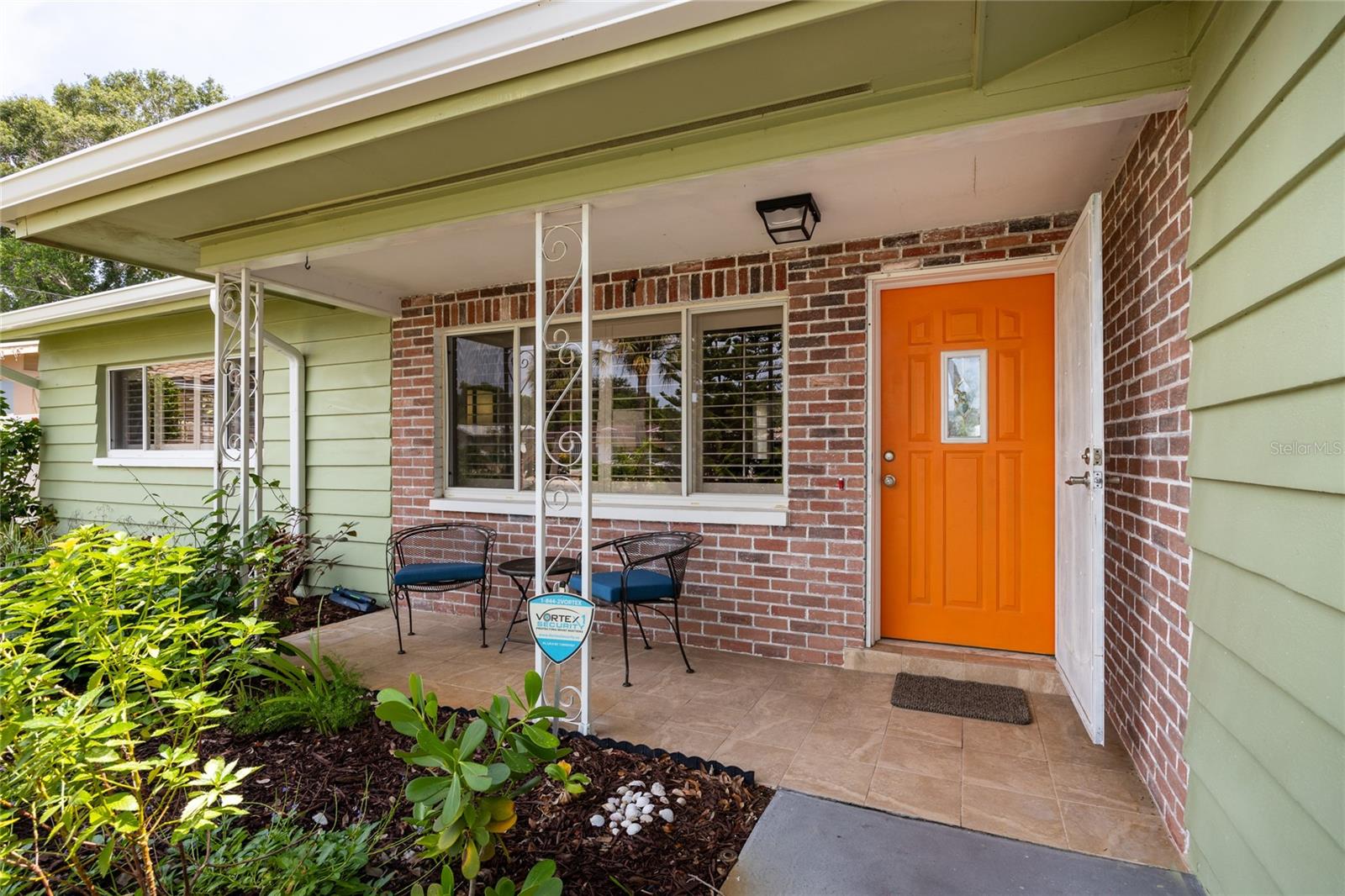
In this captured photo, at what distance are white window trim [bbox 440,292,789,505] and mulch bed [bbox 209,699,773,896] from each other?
1.52 metres

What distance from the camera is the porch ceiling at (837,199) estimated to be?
2.15 metres

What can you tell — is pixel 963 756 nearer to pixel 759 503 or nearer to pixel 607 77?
pixel 759 503

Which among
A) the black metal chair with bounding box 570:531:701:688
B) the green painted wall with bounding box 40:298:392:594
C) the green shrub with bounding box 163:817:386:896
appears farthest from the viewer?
the green painted wall with bounding box 40:298:392:594

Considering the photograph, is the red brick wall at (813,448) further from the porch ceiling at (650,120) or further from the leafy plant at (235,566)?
the leafy plant at (235,566)

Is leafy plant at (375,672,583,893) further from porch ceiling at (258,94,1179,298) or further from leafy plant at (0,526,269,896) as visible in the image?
porch ceiling at (258,94,1179,298)

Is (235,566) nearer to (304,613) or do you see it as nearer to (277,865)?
(304,613)

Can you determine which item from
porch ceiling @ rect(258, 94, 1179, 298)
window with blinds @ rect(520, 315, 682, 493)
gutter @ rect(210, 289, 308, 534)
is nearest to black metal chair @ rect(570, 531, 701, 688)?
window with blinds @ rect(520, 315, 682, 493)

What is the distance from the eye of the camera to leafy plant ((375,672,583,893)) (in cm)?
130

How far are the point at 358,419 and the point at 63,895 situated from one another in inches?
147

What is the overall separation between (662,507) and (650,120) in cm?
223

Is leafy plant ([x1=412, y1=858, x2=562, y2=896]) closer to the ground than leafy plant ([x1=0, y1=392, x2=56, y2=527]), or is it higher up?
closer to the ground

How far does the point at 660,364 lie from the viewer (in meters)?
3.91

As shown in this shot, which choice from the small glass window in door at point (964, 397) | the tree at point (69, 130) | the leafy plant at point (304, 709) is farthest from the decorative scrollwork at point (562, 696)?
the tree at point (69, 130)

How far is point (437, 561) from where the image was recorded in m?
4.50
